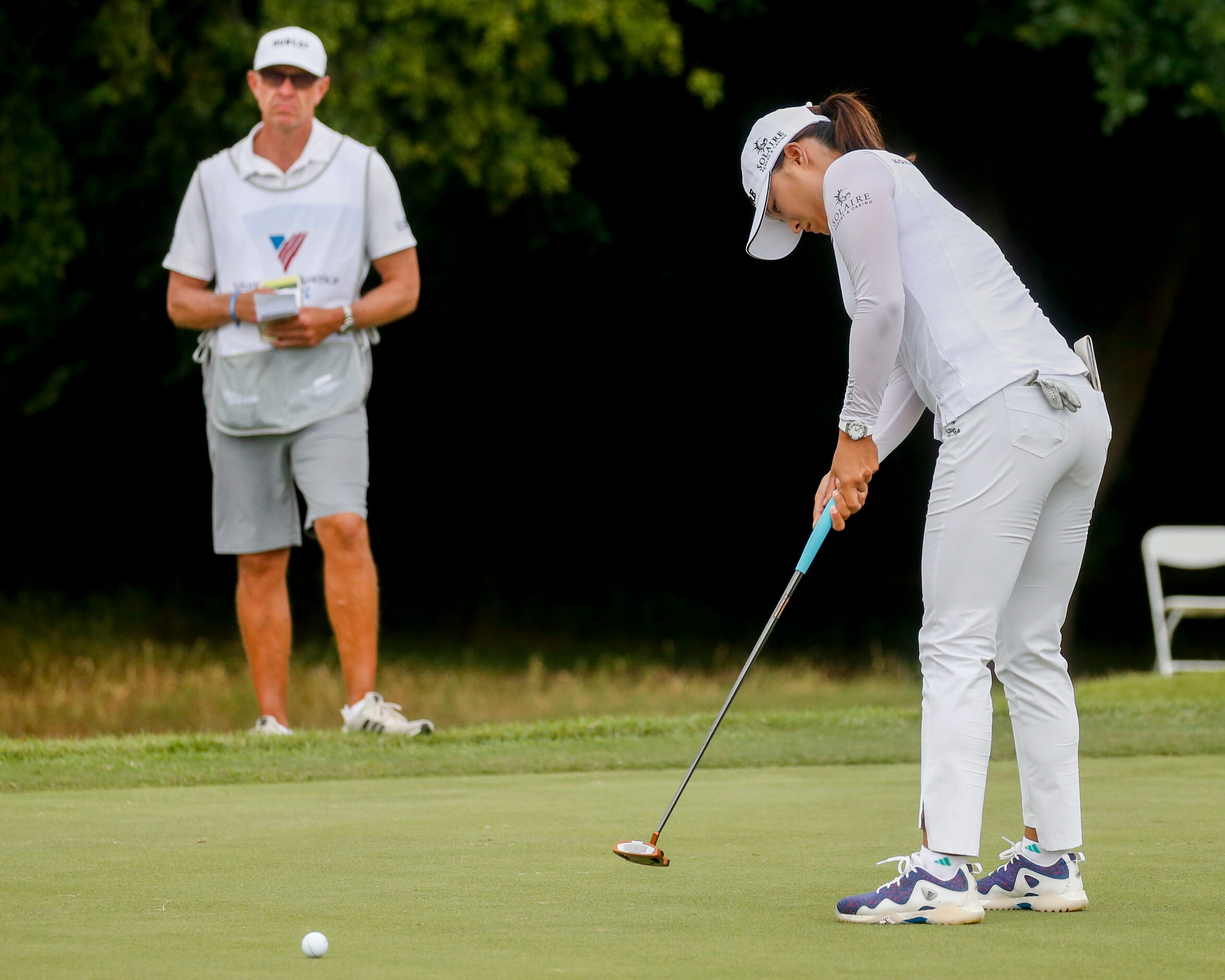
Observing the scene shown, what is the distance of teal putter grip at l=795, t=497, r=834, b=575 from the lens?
13.4 ft

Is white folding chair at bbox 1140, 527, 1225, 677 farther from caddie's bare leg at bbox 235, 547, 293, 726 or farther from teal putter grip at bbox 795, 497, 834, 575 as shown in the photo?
teal putter grip at bbox 795, 497, 834, 575

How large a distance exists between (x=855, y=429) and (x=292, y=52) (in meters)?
3.99

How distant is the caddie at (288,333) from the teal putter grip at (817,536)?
123 inches

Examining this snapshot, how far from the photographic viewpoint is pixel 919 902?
11.8 feet

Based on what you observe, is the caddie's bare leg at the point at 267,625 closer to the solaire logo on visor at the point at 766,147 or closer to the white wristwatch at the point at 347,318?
the white wristwatch at the point at 347,318

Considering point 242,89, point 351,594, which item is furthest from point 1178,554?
point 351,594

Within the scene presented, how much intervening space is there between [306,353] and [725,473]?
9.40 m

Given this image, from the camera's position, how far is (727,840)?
15.4ft

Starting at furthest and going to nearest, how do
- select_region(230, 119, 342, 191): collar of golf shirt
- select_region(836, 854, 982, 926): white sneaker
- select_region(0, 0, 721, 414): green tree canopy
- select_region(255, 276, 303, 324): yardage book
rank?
select_region(0, 0, 721, 414): green tree canopy
select_region(230, 119, 342, 191): collar of golf shirt
select_region(255, 276, 303, 324): yardage book
select_region(836, 854, 982, 926): white sneaker

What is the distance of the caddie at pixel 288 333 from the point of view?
23.6 feet

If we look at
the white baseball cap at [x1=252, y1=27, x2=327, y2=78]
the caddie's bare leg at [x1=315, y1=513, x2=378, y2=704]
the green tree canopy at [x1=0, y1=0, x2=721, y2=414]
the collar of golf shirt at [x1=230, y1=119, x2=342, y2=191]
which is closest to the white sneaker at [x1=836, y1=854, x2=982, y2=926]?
the caddie's bare leg at [x1=315, y1=513, x2=378, y2=704]

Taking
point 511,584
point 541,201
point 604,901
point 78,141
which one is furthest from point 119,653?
point 604,901

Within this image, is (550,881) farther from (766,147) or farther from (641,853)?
(766,147)

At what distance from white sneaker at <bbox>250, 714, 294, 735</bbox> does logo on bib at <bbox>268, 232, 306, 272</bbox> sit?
1.74 metres
